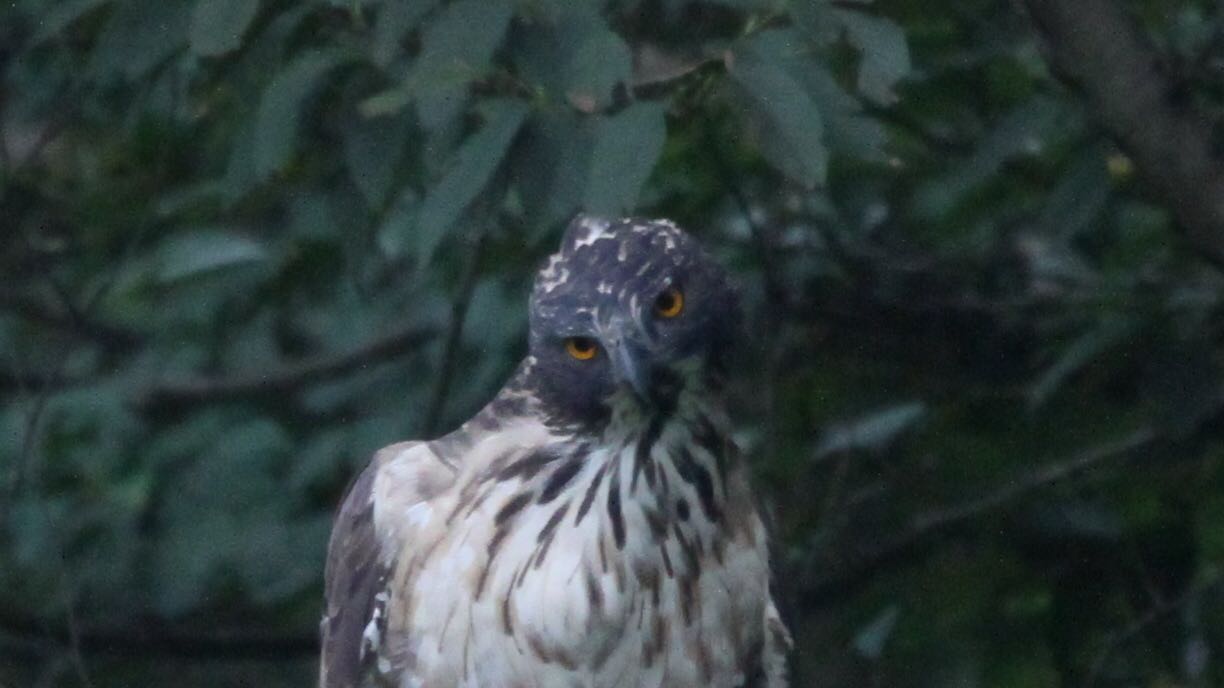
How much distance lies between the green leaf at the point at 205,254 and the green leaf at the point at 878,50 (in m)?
1.81

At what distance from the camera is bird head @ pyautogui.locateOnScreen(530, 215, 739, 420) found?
272 cm

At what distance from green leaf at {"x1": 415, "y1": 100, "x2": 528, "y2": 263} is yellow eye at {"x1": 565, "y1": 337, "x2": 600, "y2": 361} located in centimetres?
26

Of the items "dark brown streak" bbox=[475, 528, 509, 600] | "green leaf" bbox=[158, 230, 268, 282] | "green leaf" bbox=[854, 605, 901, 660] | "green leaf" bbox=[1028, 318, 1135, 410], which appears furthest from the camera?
"green leaf" bbox=[158, 230, 268, 282]

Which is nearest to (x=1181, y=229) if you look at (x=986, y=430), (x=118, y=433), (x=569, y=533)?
(x=986, y=430)

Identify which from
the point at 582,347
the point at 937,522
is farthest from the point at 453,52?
the point at 937,522

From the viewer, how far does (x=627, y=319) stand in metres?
2.70

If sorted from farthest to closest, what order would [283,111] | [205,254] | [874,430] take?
[205,254] < [874,430] < [283,111]

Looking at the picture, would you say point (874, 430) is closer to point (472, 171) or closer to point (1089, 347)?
point (1089, 347)

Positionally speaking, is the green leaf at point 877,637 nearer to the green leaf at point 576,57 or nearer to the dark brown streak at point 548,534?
the dark brown streak at point 548,534

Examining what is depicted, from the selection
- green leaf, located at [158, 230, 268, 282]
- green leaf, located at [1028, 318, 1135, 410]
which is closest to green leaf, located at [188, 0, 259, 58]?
green leaf, located at [158, 230, 268, 282]

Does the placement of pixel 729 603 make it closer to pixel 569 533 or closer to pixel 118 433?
pixel 569 533

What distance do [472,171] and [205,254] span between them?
162cm

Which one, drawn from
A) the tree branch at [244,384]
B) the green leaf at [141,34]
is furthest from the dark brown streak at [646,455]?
the tree branch at [244,384]

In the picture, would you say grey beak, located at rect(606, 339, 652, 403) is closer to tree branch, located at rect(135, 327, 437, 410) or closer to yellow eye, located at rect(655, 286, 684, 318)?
yellow eye, located at rect(655, 286, 684, 318)
